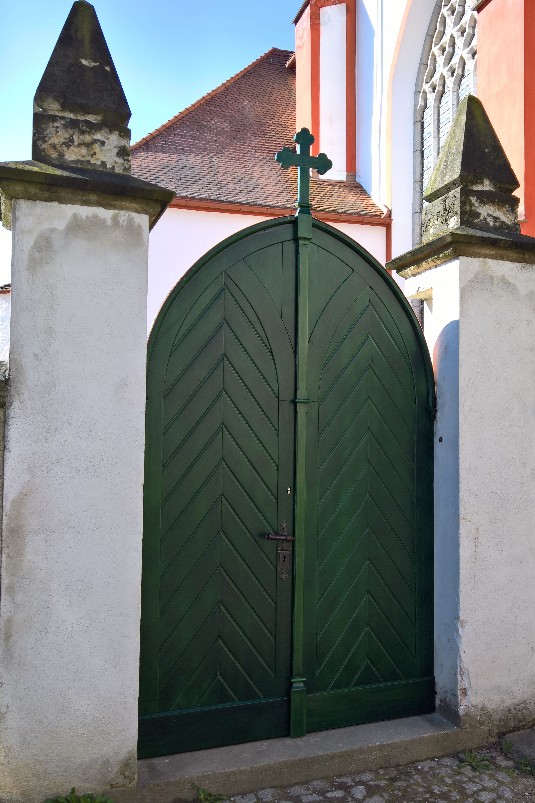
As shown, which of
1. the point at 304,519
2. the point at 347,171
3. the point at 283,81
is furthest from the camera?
the point at 283,81

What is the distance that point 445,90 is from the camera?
12.5 metres

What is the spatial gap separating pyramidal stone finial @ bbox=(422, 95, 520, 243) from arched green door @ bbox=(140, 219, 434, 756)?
56 cm

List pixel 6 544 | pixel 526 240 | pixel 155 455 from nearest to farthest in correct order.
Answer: pixel 6 544 → pixel 155 455 → pixel 526 240

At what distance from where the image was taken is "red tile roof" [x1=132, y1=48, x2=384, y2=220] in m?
12.5

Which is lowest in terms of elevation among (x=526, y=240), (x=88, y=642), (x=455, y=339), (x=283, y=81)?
(x=88, y=642)

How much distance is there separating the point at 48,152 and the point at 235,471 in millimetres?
1659

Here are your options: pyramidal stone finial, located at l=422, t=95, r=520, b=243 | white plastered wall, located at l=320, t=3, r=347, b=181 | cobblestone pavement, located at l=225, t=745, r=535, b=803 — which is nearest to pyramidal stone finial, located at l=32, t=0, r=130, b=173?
pyramidal stone finial, located at l=422, t=95, r=520, b=243

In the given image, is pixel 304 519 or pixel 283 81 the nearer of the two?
pixel 304 519

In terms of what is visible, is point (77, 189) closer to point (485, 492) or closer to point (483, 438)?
point (483, 438)

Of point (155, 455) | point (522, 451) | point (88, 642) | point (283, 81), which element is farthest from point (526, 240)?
point (283, 81)

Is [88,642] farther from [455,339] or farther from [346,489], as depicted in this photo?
[455,339]

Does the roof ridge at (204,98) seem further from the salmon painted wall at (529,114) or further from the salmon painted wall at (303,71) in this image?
the salmon painted wall at (529,114)

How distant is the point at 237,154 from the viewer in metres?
13.9

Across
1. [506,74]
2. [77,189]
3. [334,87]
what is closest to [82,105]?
[77,189]
